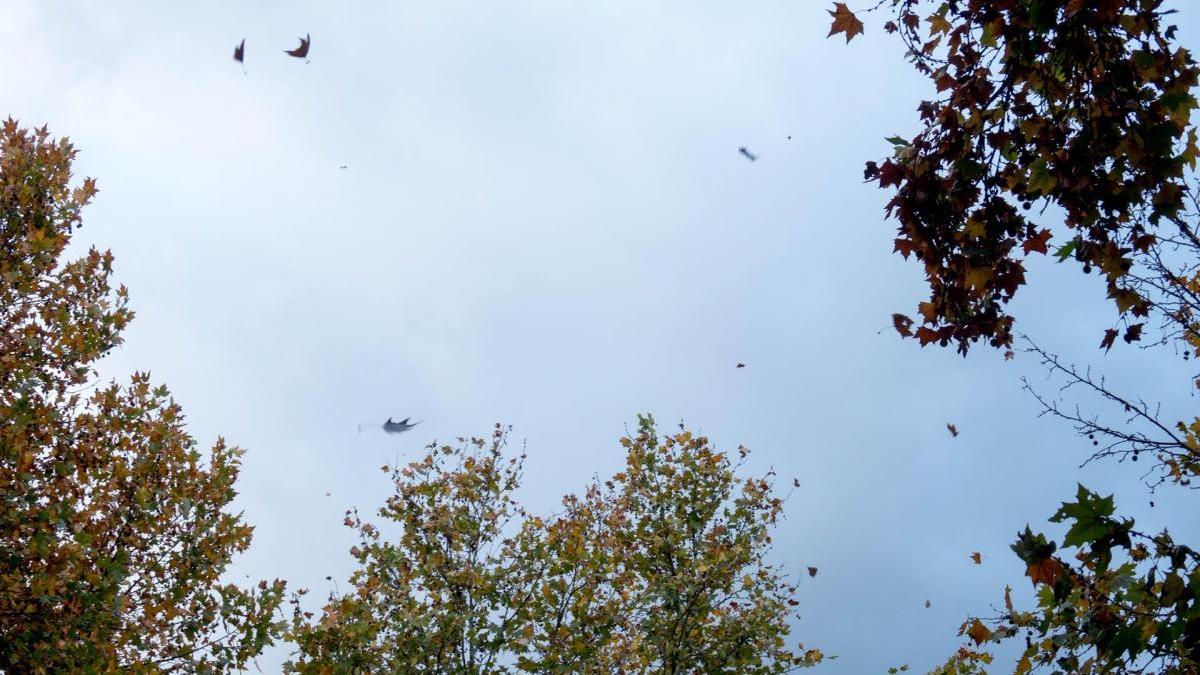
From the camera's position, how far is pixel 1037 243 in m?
5.48

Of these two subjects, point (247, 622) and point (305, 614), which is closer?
point (247, 622)

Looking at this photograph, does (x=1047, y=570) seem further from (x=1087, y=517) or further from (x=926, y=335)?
(x=926, y=335)

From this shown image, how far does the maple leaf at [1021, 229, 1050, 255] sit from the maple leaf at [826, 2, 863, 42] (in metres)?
1.83

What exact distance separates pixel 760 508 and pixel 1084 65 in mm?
15369

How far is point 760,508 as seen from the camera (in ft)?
62.6

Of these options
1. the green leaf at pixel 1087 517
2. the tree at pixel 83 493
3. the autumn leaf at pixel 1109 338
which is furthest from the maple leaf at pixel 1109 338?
the tree at pixel 83 493

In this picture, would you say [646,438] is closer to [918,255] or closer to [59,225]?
[59,225]

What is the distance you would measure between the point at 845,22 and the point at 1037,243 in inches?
78.7

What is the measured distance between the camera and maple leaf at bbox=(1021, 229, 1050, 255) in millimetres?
5469

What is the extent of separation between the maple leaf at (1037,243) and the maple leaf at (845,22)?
1.83m

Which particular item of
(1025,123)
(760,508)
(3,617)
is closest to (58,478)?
(3,617)

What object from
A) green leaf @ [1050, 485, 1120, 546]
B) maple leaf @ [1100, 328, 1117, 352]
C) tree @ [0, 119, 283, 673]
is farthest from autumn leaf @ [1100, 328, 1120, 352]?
tree @ [0, 119, 283, 673]

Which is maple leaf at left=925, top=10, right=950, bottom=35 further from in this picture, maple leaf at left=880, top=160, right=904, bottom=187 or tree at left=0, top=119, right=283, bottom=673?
tree at left=0, top=119, right=283, bottom=673

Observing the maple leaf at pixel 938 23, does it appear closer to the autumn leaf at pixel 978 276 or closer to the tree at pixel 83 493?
the autumn leaf at pixel 978 276
